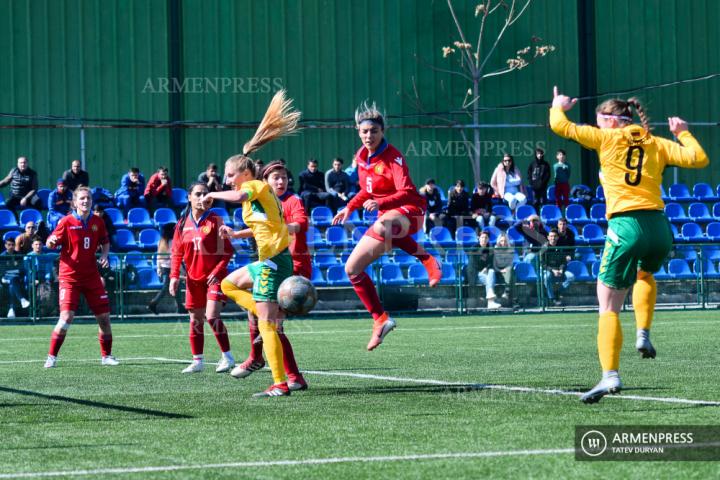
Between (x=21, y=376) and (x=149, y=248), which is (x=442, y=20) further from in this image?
(x=21, y=376)

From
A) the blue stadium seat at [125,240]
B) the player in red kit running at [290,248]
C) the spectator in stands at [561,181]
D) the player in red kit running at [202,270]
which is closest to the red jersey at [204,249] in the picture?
the player in red kit running at [202,270]

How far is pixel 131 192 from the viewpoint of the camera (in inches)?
1031

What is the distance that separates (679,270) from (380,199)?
15905 millimetres

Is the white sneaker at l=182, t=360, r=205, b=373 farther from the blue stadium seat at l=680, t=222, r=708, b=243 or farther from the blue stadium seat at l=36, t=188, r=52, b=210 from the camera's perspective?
the blue stadium seat at l=680, t=222, r=708, b=243

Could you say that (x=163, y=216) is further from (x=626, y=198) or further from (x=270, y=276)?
(x=626, y=198)

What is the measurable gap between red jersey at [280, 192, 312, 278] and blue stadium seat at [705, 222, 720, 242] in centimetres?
1973

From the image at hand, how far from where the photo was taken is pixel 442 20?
1299 inches

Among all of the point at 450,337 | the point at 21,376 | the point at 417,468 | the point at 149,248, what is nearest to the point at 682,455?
the point at 417,468

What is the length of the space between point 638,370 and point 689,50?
83.8ft

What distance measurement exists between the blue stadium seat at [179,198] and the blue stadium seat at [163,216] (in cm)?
84

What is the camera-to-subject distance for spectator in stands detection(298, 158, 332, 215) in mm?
26125

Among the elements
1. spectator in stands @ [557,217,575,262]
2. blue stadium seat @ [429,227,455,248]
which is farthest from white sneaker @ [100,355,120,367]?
spectator in stands @ [557,217,575,262]

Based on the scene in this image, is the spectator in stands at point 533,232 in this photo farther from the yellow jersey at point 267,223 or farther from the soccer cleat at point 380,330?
the yellow jersey at point 267,223

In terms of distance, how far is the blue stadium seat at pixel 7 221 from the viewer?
968 inches
